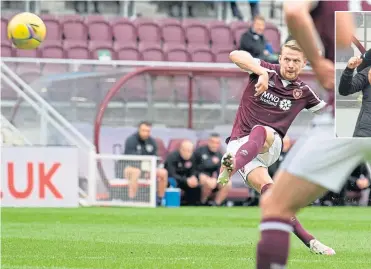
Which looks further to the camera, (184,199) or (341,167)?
(184,199)

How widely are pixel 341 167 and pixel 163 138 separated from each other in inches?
609

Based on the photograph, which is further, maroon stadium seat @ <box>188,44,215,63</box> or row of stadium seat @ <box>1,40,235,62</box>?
maroon stadium seat @ <box>188,44,215,63</box>

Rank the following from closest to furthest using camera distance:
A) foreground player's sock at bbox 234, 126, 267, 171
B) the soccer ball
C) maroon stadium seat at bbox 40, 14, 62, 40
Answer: foreground player's sock at bbox 234, 126, 267, 171 < the soccer ball < maroon stadium seat at bbox 40, 14, 62, 40

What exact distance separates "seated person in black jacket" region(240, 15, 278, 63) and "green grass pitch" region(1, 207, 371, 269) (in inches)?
167

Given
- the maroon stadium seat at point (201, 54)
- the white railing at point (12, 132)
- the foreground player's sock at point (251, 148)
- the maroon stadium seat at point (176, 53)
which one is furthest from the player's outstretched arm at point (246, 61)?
the maroon stadium seat at point (201, 54)

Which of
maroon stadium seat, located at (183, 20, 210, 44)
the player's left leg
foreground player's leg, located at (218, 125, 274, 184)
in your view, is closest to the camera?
foreground player's leg, located at (218, 125, 274, 184)

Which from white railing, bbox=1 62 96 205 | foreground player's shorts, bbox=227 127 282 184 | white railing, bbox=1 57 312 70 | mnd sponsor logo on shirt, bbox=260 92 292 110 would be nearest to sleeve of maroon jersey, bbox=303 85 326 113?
mnd sponsor logo on shirt, bbox=260 92 292 110

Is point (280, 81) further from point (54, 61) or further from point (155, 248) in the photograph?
point (54, 61)

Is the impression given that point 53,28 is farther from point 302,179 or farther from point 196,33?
point 302,179

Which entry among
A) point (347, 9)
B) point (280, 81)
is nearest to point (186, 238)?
point (280, 81)

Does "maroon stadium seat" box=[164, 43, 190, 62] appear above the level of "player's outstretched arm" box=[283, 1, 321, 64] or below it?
below

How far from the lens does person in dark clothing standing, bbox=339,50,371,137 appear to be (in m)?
5.43

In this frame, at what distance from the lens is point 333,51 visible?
4832 millimetres

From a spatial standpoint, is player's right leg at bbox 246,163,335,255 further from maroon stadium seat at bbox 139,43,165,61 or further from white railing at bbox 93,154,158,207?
maroon stadium seat at bbox 139,43,165,61
